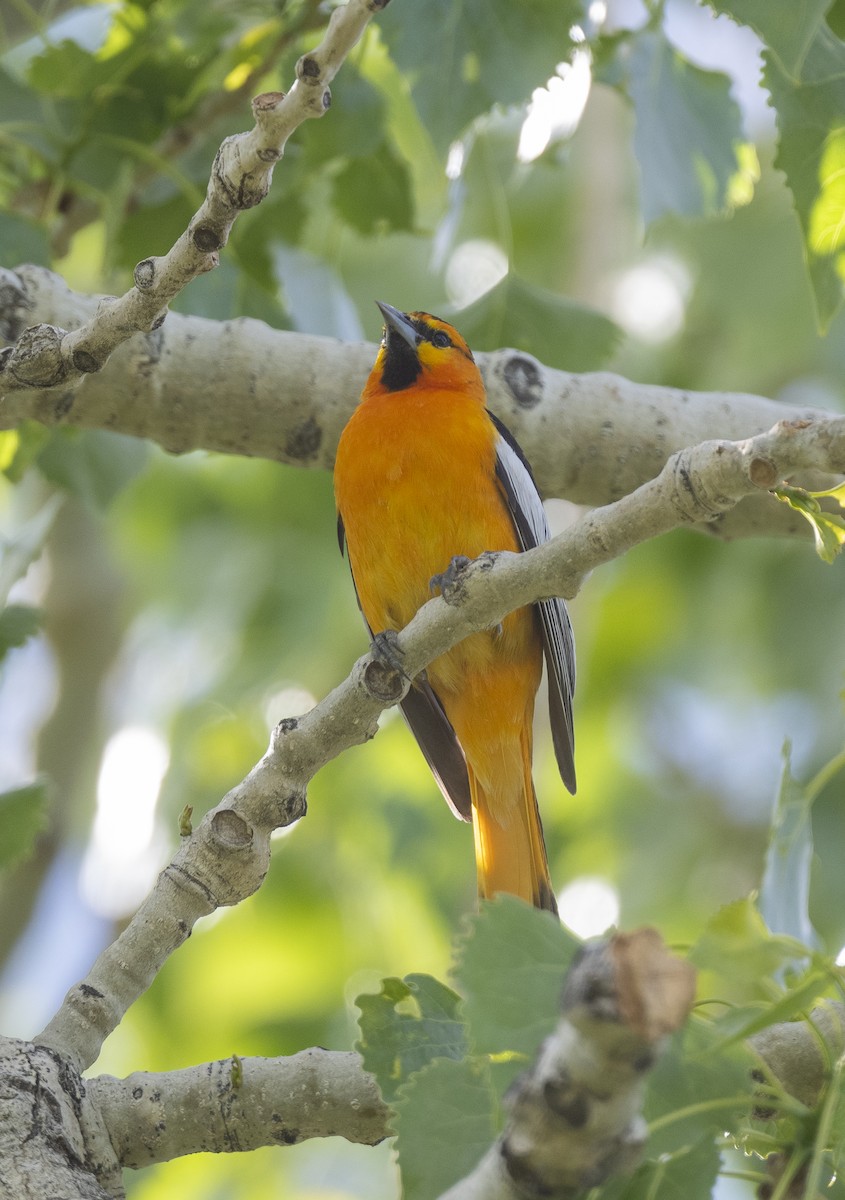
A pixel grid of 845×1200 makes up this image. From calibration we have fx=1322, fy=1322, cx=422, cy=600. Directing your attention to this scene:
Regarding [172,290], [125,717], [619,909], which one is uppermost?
[125,717]

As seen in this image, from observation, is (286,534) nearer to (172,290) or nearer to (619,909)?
(619,909)

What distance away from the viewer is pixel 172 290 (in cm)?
236

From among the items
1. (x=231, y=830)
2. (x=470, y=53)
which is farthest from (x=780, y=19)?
(x=231, y=830)

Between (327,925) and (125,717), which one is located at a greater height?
(125,717)

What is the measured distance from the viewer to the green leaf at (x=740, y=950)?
6.05 ft

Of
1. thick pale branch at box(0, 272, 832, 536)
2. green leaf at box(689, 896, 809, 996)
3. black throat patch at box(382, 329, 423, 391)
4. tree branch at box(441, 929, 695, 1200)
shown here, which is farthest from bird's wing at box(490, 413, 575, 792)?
tree branch at box(441, 929, 695, 1200)

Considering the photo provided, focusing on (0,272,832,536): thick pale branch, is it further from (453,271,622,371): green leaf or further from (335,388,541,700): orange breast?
(453,271,622,371): green leaf

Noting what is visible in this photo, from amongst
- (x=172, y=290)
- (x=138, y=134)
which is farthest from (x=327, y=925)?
(x=172, y=290)

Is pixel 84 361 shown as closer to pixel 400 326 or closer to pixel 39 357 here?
pixel 39 357

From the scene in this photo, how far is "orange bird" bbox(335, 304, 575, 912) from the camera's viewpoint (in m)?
3.89

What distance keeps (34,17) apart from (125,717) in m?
4.27

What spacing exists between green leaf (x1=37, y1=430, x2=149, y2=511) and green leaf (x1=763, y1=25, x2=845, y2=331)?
2.14 metres

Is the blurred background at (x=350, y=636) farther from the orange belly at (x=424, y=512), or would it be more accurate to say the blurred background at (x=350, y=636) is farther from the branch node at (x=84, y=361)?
the branch node at (x=84, y=361)

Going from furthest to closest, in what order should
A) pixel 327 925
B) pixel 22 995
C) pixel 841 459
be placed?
pixel 22 995 < pixel 327 925 < pixel 841 459
